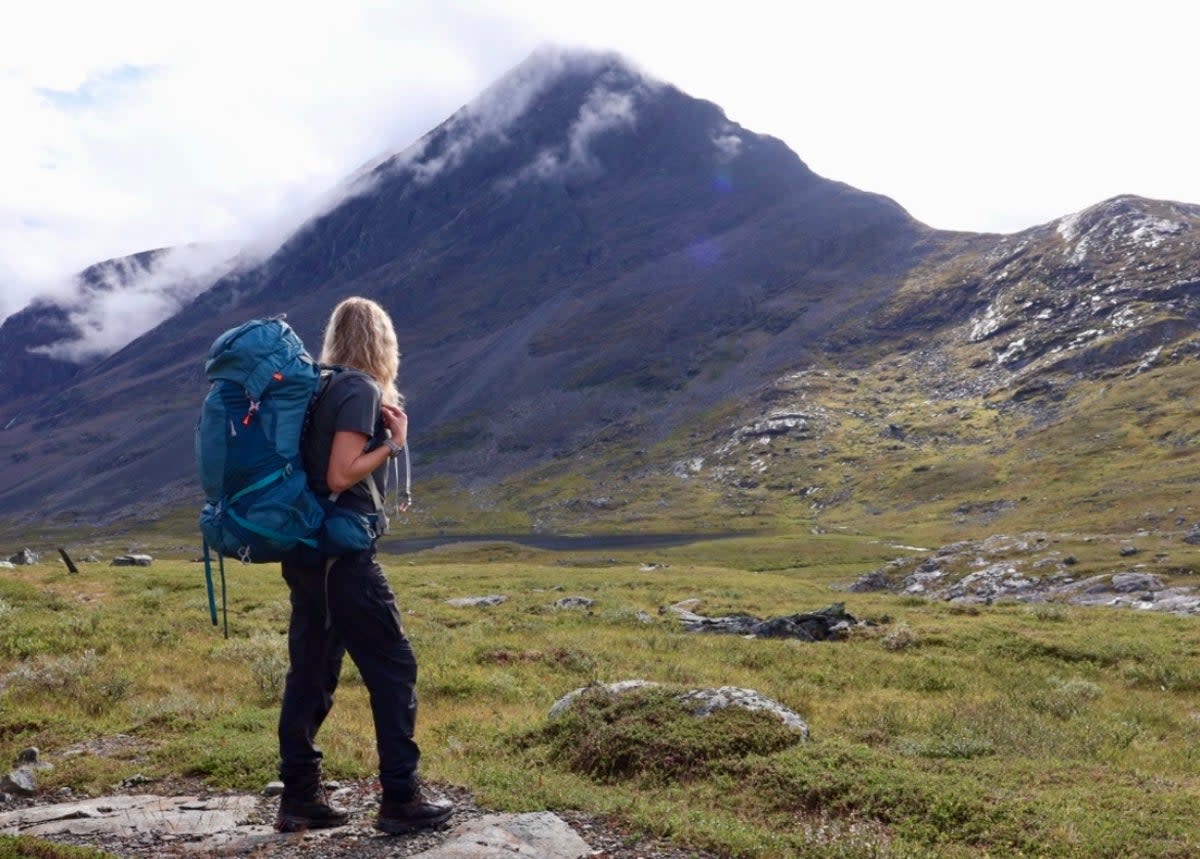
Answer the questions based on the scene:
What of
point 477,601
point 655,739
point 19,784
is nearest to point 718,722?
point 655,739

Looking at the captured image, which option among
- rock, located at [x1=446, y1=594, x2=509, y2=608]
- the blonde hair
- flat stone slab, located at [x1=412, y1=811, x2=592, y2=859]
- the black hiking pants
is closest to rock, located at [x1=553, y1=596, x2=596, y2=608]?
rock, located at [x1=446, y1=594, x2=509, y2=608]

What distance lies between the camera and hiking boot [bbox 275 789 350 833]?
7.25m

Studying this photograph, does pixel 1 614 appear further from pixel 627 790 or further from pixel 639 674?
pixel 627 790

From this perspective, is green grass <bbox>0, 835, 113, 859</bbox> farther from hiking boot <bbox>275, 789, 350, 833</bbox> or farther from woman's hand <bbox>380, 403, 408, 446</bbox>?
woman's hand <bbox>380, 403, 408, 446</bbox>

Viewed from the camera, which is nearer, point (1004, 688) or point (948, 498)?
point (1004, 688)

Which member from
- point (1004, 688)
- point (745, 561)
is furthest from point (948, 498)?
point (1004, 688)

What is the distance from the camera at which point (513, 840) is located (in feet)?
22.4

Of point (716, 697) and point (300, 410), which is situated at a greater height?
point (300, 410)

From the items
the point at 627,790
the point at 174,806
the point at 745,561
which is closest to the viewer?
the point at 174,806

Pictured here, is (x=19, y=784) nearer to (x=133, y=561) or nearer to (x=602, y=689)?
(x=602, y=689)

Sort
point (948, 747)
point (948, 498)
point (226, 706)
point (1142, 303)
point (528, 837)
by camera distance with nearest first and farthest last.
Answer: point (528, 837) → point (948, 747) → point (226, 706) → point (948, 498) → point (1142, 303)

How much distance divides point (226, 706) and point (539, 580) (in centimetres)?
4086

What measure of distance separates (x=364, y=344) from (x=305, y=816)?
4.15 meters

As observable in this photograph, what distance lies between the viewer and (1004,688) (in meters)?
17.3
